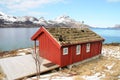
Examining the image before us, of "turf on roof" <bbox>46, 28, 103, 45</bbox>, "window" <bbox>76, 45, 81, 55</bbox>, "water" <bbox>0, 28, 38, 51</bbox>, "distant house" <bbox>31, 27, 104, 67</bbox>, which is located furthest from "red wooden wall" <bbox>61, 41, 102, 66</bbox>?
"water" <bbox>0, 28, 38, 51</bbox>

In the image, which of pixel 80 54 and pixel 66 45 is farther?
pixel 80 54

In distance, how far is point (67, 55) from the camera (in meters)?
17.5

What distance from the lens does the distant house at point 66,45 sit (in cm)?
1705

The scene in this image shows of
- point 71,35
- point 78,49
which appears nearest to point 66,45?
point 78,49

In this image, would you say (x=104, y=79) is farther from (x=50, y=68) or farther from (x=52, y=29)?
(x=52, y=29)

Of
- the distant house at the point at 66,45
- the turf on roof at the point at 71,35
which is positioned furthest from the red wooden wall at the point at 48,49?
the turf on roof at the point at 71,35

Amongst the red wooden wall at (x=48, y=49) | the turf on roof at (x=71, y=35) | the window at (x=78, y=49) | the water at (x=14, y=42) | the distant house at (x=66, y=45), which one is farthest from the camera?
the water at (x=14, y=42)

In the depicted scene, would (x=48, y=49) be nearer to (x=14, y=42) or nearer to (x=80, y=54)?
(x=80, y=54)

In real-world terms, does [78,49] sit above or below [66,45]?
below

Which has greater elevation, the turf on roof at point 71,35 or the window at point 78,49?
the turf on roof at point 71,35

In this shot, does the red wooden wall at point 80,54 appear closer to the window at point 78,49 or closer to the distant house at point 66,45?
the distant house at point 66,45

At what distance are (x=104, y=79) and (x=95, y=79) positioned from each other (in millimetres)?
767

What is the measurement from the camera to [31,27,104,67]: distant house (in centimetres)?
1705

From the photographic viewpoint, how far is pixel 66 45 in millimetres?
16844
